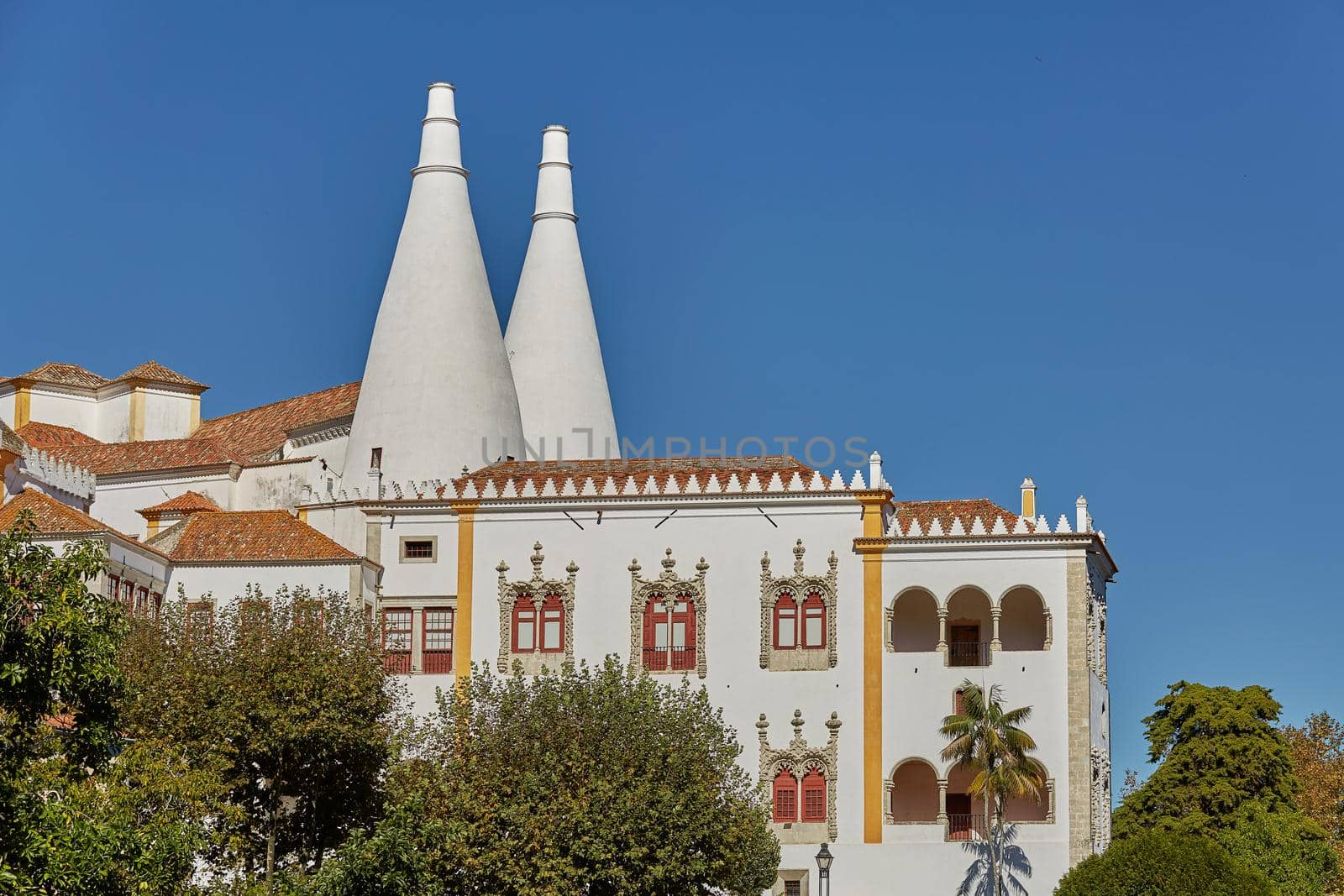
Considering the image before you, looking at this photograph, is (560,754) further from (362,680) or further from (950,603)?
(950,603)

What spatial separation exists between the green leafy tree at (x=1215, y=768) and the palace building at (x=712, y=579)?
4.93 metres

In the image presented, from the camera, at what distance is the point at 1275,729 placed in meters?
66.3

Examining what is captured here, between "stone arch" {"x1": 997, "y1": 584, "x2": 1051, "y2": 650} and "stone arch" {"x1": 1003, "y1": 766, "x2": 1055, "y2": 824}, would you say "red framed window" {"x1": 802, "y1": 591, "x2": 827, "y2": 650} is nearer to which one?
"stone arch" {"x1": 997, "y1": 584, "x2": 1051, "y2": 650}

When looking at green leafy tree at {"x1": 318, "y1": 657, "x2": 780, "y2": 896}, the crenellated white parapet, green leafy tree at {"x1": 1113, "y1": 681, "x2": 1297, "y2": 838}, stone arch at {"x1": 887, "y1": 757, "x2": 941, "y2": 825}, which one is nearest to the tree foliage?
green leafy tree at {"x1": 1113, "y1": 681, "x2": 1297, "y2": 838}

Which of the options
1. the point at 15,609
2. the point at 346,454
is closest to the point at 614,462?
the point at 346,454

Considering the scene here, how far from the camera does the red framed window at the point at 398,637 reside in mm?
58969

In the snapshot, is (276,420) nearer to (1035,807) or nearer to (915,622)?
(915,622)

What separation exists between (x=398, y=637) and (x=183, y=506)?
7977 mm

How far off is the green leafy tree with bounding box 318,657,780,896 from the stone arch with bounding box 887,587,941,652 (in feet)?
34.3

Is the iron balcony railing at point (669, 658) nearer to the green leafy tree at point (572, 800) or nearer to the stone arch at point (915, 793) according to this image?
the stone arch at point (915, 793)

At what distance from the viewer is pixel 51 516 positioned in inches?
2152

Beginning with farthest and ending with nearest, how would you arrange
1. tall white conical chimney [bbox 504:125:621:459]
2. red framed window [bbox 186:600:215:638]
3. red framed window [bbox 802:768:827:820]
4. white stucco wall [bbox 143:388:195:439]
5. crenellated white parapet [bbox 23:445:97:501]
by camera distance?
white stucco wall [bbox 143:388:195:439] → tall white conical chimney [bbox 504:125:621:459] → crenellated white parapet [bbox 23:445:97:501] → red framed window [bbox 802:768:827:820] → red framed window [bbox 186:600:215:638]

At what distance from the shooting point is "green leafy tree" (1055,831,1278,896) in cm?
4866

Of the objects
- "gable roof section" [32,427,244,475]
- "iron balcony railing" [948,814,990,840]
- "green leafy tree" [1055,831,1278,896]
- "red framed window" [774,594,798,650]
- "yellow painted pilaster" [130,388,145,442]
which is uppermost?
"yellow painted pilaster" [130,388,145,442]
